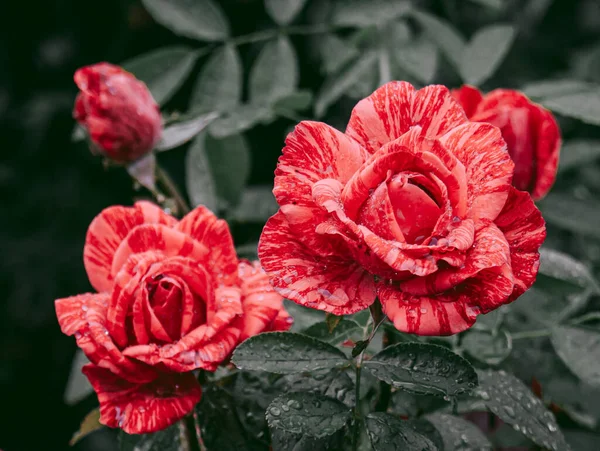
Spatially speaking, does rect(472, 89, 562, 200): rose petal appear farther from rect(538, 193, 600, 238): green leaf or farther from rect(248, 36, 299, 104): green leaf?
rect(248, 36, 299, 104): green leaf

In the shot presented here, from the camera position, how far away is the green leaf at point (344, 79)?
2.77 feet

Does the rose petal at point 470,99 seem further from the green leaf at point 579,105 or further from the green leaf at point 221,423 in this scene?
the green leaf at point 221,423

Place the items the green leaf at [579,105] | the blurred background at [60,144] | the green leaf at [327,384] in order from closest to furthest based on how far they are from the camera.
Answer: the green leaf at [327,384], the green leaf at [579,105], the blurred background at [60,144]

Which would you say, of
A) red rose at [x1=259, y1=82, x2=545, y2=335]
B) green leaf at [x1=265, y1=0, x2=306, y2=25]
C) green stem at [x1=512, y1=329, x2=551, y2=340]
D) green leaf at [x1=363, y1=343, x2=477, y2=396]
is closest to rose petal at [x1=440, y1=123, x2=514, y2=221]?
red rose at [x1=259, y1=82, x2=545, y2=335]

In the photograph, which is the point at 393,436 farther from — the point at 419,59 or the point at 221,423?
the point at 419,59

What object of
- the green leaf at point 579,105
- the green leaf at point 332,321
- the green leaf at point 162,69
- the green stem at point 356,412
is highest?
the green leaf at point 162,69

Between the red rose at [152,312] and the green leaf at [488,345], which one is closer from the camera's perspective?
the red rose at [152,312]

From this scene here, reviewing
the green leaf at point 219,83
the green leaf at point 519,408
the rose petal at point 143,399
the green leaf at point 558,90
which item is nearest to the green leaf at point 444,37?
the green leaf at point 558,90

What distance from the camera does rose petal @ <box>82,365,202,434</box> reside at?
499 mm

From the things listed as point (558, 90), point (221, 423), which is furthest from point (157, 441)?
point (558, 90)

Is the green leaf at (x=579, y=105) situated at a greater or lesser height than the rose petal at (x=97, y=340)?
lesser

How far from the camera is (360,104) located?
477 mm

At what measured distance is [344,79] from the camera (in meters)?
0.86

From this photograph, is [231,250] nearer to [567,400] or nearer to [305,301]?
[305,301]
